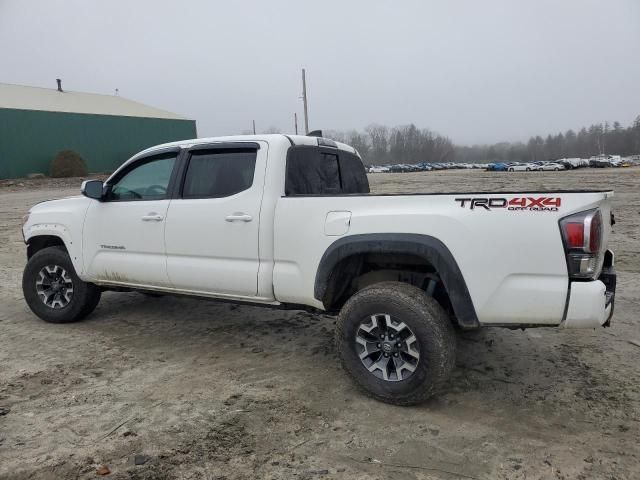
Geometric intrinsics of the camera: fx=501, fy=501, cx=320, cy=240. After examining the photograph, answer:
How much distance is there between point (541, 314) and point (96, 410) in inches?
116

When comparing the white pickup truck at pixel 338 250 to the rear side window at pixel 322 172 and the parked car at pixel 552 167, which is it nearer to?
the rear side window at pixel 322 172

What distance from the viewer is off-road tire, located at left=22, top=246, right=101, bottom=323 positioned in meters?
5.16

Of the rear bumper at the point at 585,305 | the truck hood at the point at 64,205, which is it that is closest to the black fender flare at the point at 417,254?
the rear bumper at the point at 585,305

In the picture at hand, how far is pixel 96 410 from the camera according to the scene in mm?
3400

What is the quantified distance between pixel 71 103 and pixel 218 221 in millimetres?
47907

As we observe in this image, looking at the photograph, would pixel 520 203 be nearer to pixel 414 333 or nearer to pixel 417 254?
pixel 417 254

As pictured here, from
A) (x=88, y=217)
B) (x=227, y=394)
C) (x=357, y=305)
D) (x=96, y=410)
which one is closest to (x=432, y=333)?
(x=357, y=305)

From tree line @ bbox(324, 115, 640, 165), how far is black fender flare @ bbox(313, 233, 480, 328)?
108576 millimetres

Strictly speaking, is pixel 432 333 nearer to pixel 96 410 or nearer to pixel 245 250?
pixel 245 250

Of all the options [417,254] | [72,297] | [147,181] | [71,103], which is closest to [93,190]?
[147,181]

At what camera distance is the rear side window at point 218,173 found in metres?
4.13

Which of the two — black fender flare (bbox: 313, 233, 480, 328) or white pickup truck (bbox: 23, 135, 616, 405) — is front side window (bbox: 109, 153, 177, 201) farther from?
black fender flare (bbox: 313, 233, 480, 328)

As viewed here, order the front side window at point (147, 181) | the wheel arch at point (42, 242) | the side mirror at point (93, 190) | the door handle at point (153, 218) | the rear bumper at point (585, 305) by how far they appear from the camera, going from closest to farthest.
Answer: the rear bumper at point (585, 305), the door handle at point (153, 218), the front side window at point (147, 181), the side mirror at point (93, 190), the wheel arch at point (42, 242)

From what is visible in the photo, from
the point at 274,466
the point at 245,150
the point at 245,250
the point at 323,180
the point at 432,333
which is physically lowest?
the point at 274,466
